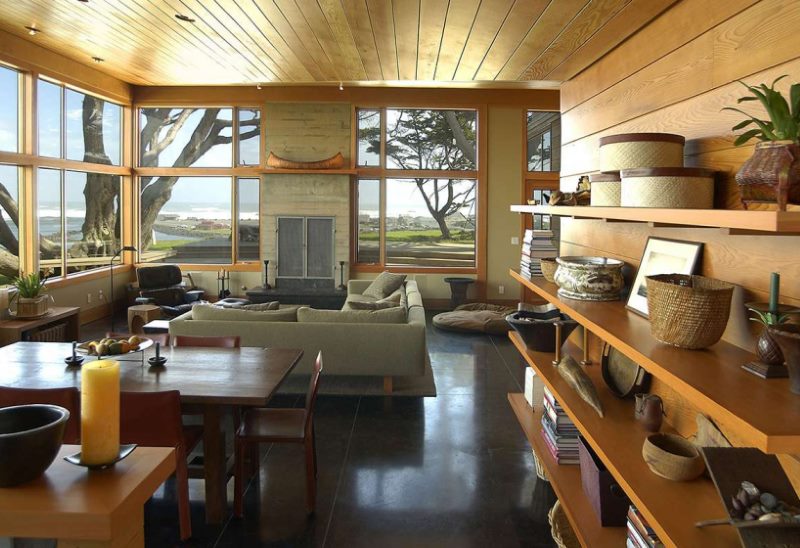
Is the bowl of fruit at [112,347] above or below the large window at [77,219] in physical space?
below

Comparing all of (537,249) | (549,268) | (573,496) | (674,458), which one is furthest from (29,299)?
(674,458)

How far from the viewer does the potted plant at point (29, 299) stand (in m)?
6.71

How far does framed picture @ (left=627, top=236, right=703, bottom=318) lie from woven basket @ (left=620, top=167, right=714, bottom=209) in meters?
0.22

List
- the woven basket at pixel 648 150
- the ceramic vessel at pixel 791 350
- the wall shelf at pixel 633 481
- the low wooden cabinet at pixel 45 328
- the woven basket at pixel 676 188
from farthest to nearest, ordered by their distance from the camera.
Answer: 1. the low wooden cabinet at pixel 45 328
2. the woven basket at pixel 648 150
3. the woven basket at pixel 676 188
4. the wall shelf at pixel 633 481
5. the ceramic vessel at pixel 791 350

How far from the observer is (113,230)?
1003 centimetres

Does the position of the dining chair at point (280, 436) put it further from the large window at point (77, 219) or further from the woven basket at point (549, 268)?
the large window at point (77, 219)

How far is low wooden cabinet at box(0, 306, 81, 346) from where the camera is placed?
6305 millimetres

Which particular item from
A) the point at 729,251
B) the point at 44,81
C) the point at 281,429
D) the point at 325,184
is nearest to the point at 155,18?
the point at 44,81

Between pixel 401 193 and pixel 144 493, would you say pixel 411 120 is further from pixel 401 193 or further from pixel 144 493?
pixel 144 493

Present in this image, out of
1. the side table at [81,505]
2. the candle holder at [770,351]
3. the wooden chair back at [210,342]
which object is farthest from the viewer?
the wooden chair back at [210,342]

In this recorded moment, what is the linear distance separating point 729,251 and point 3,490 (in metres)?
1.96

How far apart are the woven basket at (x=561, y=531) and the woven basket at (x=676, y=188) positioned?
5.12ft

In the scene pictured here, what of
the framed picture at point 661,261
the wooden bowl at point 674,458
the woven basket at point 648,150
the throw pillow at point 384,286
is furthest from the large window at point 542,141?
the wooden bowl at point 674,458

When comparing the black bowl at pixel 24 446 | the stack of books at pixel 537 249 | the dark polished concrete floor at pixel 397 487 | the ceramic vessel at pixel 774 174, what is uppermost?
the ceramic vessel at pixel 774 174
